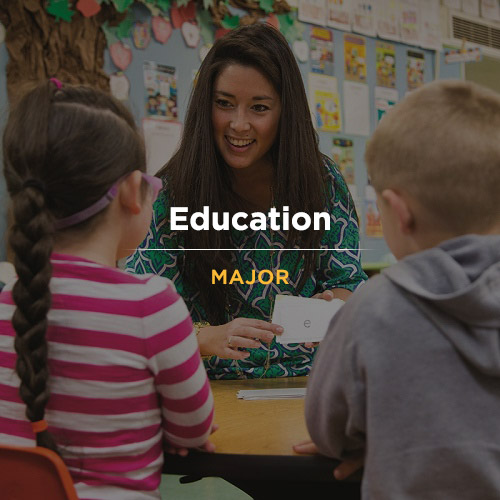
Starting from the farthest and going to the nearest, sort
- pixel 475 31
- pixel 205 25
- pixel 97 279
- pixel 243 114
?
pixel 475 31 < pixel 205 25 < pixel 243 114 < pixel 97 279

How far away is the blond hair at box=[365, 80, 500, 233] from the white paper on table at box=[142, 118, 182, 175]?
228 cm

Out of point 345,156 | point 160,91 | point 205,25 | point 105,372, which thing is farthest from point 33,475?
point 345,156

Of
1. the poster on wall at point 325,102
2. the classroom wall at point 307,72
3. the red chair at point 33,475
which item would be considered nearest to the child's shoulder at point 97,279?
the red chair at point 33,475

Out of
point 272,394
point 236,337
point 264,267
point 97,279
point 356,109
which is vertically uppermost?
point 356,109

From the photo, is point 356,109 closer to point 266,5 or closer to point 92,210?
point 266,5

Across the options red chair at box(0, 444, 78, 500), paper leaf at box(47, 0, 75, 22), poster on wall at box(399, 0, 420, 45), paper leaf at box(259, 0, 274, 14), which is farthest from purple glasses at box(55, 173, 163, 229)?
poster on wall at box(399, 0, 420, 45)

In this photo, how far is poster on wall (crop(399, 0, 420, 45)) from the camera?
4.38 m

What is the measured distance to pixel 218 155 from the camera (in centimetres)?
185

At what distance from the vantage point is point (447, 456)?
2.89 ft

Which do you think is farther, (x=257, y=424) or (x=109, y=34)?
(x=109, y=34)

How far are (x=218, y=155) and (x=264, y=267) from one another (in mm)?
350

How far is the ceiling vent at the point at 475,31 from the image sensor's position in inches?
187

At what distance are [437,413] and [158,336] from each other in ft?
1.37

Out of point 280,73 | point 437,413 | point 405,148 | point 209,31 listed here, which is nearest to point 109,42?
point 209,31
